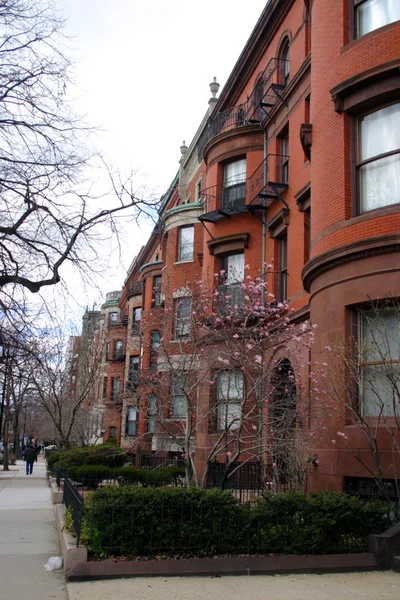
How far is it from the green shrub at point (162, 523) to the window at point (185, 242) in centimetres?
2000

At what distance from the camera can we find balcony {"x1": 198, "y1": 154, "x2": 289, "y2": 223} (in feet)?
68.3

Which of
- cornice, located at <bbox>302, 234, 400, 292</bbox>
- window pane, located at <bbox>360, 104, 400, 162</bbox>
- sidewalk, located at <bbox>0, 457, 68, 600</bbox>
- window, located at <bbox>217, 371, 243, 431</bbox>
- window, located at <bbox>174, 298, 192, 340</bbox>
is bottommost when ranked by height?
Result: sidewalk, located at <bbox>0, 457, 68, 600</bbox>

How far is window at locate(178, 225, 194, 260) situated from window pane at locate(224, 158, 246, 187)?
4.51m

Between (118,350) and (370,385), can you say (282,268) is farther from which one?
(118,350)

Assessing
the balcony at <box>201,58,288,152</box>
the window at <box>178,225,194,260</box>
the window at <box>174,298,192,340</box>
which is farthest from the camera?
the window at <box>178,225,194,260</box>

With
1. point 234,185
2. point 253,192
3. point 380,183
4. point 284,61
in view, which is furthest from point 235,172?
point 380,183

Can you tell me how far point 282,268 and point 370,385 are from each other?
9.55 meters

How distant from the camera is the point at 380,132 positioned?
13.5 meters

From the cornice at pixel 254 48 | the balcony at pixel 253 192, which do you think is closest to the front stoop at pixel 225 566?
the balcony at pixel 253 192

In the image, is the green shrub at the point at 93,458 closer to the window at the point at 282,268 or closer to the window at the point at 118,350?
the window at the point at 282,268

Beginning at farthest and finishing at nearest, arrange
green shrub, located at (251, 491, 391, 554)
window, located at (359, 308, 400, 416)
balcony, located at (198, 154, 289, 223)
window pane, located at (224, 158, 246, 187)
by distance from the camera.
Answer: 1. window pane, located at (224, 158, 246, 187)
2. balcony, located at (198, 154, 289, 223)
3. window, located at (359, 308, 400, 416)
4. green shrub, located at (251, 491, 391, 554)

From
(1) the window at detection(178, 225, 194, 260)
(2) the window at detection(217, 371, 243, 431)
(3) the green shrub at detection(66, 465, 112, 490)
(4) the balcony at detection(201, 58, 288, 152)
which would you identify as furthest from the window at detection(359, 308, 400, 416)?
(1) the window at detection(178, 225, 194, 260)

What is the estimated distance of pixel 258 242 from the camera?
22.7m

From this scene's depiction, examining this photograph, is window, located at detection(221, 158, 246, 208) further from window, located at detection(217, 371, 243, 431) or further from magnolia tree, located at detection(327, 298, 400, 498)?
magnolia tree, located at detection(327, 298, 400, 498)
